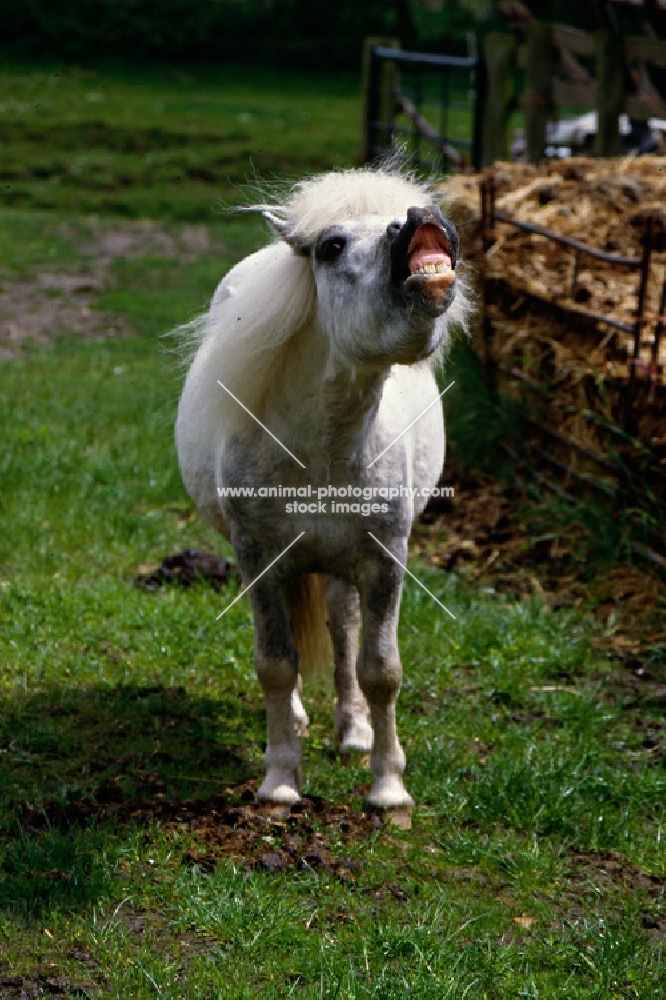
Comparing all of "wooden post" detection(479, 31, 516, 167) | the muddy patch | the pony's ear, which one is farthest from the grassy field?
"wooden post" detection(479, 31, 516, 167)

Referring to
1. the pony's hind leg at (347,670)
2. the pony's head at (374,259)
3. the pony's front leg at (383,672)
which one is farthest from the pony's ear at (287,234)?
the pony's hind leg at (347,670)

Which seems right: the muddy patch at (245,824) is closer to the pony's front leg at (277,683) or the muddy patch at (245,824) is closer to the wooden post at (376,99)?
the pony's front leg at (277,683)

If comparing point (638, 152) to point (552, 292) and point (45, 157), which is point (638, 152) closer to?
point (552, 292)

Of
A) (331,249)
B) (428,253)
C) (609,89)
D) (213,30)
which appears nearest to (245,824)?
(331,249)

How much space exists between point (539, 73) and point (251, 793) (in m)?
8.07

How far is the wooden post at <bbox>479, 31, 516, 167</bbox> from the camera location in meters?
10.9

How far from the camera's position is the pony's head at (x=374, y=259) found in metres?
2.95

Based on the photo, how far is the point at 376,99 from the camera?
14219 mm

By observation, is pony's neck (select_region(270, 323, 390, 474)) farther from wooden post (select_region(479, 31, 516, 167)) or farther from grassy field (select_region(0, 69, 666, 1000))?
wooden post (select_region(479, 31, 516, 167))

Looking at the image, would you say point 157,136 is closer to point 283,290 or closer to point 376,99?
point 376,99

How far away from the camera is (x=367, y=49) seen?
14047 mm

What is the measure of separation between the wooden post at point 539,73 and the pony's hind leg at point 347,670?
7262 millimetres

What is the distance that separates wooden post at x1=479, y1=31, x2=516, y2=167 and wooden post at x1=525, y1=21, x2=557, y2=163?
1.55ft

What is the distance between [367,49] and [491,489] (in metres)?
8.83
